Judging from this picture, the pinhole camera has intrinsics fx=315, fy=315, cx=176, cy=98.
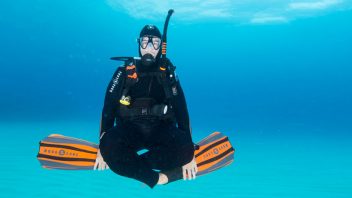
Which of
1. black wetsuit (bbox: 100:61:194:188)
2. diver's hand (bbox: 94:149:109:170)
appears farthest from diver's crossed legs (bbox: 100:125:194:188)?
diver's hand (bbox: 94:149:109:170)

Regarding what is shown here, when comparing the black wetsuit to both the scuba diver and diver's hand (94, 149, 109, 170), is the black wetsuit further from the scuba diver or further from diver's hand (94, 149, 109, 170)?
diver's hand (94, 149, 109, 170)

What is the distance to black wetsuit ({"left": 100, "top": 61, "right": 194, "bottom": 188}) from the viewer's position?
3.95 m

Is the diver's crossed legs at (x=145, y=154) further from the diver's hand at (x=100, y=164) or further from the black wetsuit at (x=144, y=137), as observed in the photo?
the diver's hand at (x=100, y=164)

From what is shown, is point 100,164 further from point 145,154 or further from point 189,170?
point 189,170

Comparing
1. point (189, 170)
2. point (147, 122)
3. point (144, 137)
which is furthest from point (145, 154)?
point (189, 170)

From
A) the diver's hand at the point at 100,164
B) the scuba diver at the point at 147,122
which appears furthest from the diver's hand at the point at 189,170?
the diver's hand at the point at 100,164

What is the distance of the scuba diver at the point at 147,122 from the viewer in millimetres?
4000

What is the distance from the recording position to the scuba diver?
4000 mm

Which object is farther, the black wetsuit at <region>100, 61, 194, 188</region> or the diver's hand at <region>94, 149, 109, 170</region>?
the diver's hand at <region>94, 149, 109, 170</region>

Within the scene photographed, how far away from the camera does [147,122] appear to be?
426 centimetres

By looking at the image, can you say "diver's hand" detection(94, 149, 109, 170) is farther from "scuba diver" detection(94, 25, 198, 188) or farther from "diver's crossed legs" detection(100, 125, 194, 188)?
"diver's crossed legs" detection(100, 125, 194, 188)

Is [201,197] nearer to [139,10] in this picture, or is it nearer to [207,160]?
[207,160]

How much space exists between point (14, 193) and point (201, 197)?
3405mm

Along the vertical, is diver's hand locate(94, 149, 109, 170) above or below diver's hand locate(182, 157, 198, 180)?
above
